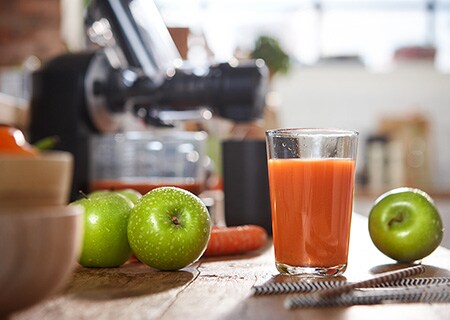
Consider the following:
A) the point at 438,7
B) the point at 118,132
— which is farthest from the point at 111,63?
the point at 438,7

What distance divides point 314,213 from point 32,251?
19.4 inches

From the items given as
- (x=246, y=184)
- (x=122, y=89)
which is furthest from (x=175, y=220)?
(x=122, y=89)

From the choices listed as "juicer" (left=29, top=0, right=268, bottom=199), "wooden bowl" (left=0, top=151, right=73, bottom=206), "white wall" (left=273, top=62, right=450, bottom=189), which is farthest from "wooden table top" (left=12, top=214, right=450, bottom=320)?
"white wall" (left=273, top=62, right=450, bottom=189)

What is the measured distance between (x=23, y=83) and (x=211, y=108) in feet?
3.97

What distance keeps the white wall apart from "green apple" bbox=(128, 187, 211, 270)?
17.8 ft

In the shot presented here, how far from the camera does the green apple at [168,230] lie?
942 mm

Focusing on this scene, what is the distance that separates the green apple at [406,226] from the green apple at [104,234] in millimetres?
375

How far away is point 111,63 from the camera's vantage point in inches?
74.7

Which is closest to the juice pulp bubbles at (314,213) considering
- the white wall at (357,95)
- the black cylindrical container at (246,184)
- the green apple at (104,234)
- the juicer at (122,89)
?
the green apple at (104,234)

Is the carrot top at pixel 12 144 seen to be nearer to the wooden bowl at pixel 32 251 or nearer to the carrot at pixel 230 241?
the wooden bowl at pixel 32 251

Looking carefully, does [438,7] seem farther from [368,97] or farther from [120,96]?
[120,96]

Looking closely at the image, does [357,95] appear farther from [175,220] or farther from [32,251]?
[32,251]

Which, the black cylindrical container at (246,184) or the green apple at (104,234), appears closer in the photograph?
the green apple at (104,234)

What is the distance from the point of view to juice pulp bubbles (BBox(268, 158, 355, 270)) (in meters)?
0.94
